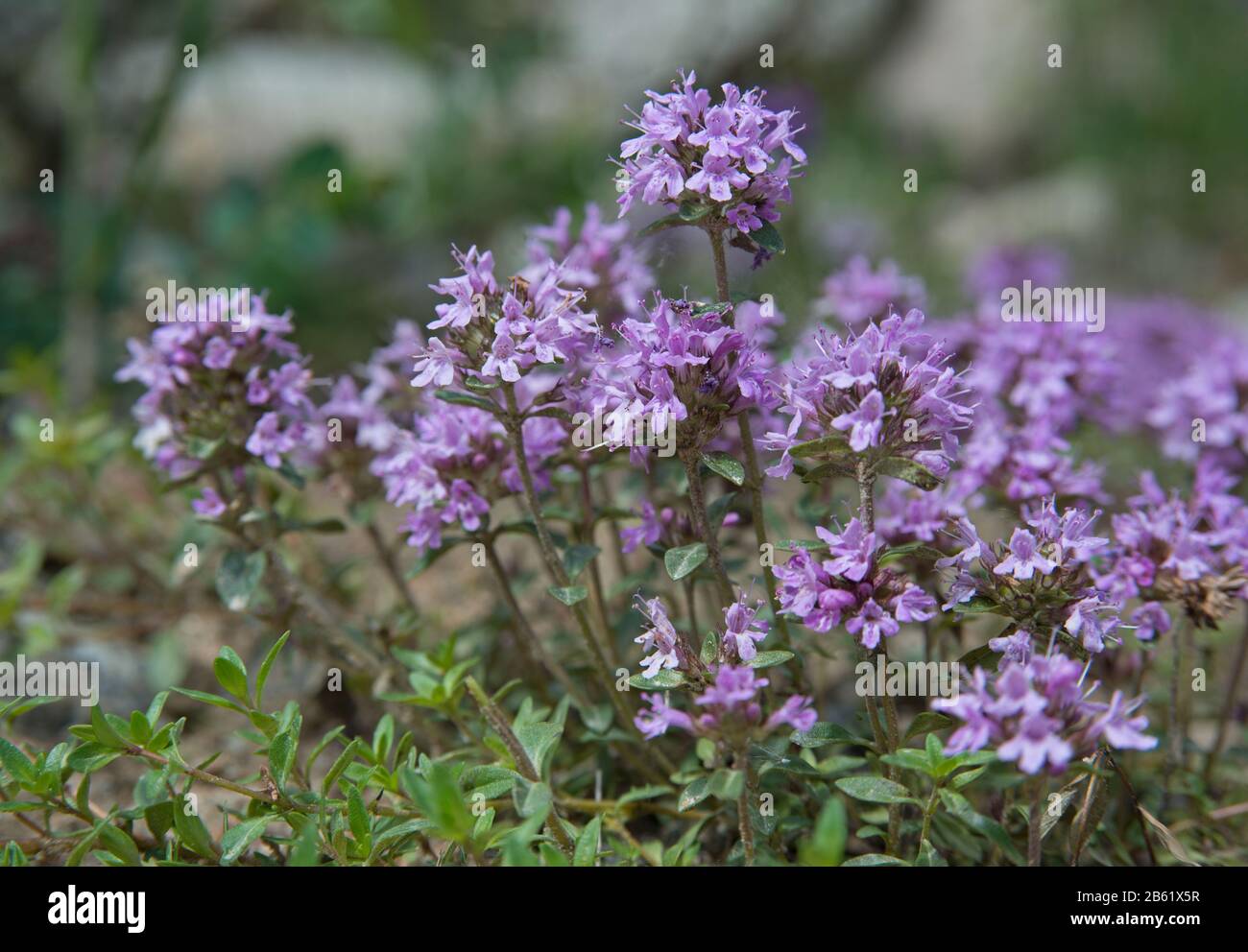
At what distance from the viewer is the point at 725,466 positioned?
2.22m

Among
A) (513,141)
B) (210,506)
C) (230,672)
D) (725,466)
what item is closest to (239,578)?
(210,506)

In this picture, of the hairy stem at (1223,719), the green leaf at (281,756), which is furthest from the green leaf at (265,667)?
the hairy stem at (1223,719)

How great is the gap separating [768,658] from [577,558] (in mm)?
561

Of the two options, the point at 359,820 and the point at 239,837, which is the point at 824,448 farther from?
the point at 239,837

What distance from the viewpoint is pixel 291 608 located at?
9.96 feet

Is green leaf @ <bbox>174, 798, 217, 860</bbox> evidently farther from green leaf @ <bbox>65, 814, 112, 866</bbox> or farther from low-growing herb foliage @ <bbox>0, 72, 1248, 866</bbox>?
green leaf @ <bbox>65, 814, 112, 866</bbox>

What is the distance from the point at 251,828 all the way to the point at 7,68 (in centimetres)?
664

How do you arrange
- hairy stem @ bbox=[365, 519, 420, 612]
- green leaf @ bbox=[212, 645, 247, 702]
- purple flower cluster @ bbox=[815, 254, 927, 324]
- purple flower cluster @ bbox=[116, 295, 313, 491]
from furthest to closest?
1. purple flower cluster @ bbox=[815, 254, 927, 324]
2. hairy stem @ bbox=[365, 519, 420, 612]
3. purple flower cluster @ bbox=[116, 295, 313, 491]
4. green leaf @ bbox=[212, 645, 247, 702]

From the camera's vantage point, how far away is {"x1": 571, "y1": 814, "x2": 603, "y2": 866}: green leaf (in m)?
2.11

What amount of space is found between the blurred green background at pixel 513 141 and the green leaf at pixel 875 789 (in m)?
1.36

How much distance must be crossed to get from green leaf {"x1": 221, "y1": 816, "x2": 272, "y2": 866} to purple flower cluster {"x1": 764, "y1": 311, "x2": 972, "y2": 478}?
1254 mm

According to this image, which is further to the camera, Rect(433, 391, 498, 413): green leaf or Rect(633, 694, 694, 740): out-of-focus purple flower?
Rect(433, 391, 498, 413): green leaf

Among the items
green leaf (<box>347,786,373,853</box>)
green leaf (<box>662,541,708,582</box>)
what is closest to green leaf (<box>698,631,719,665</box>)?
green leaf (<box>662,541,708,582</box>)

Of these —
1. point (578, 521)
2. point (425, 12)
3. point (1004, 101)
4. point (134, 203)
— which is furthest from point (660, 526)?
point (1004, 101)
